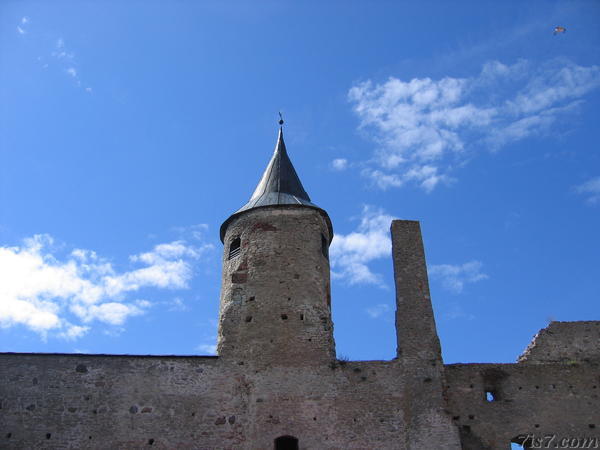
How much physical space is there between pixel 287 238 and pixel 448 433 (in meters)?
7.28

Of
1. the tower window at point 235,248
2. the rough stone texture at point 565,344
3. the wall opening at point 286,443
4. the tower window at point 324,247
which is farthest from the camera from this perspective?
the tower window at point 324,247

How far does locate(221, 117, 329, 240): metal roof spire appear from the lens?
21.3m

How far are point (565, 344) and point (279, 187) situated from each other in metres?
10.1

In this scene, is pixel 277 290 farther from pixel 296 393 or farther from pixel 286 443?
pixel 286 443

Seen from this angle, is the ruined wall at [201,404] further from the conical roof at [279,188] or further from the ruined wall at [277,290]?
the conical roof at [279,188]

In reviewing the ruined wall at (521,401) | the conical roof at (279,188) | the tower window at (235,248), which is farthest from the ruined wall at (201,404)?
the conical roof at (279,188)

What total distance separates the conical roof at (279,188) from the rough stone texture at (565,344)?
7.37m

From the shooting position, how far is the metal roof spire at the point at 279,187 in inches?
840

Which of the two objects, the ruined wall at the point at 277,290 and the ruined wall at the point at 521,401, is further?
the ruined wall at the point at 277,290

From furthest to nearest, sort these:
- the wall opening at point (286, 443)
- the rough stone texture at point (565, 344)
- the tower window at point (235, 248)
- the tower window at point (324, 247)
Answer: the tower window at point (324, 247) → the tower window at point (235, 248) → the rough stone texture at point (565, 344) → the wall opening at point (286, 443)

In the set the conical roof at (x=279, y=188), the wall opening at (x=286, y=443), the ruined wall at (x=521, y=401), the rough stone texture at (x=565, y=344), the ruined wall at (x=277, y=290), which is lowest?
the wall opening at (x=286, y=443)

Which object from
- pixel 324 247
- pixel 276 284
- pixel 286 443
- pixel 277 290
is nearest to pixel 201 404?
pixel 286 443

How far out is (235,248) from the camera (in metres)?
20.7

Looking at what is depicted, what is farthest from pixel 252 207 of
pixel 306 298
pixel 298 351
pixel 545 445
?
pixel 545 445
